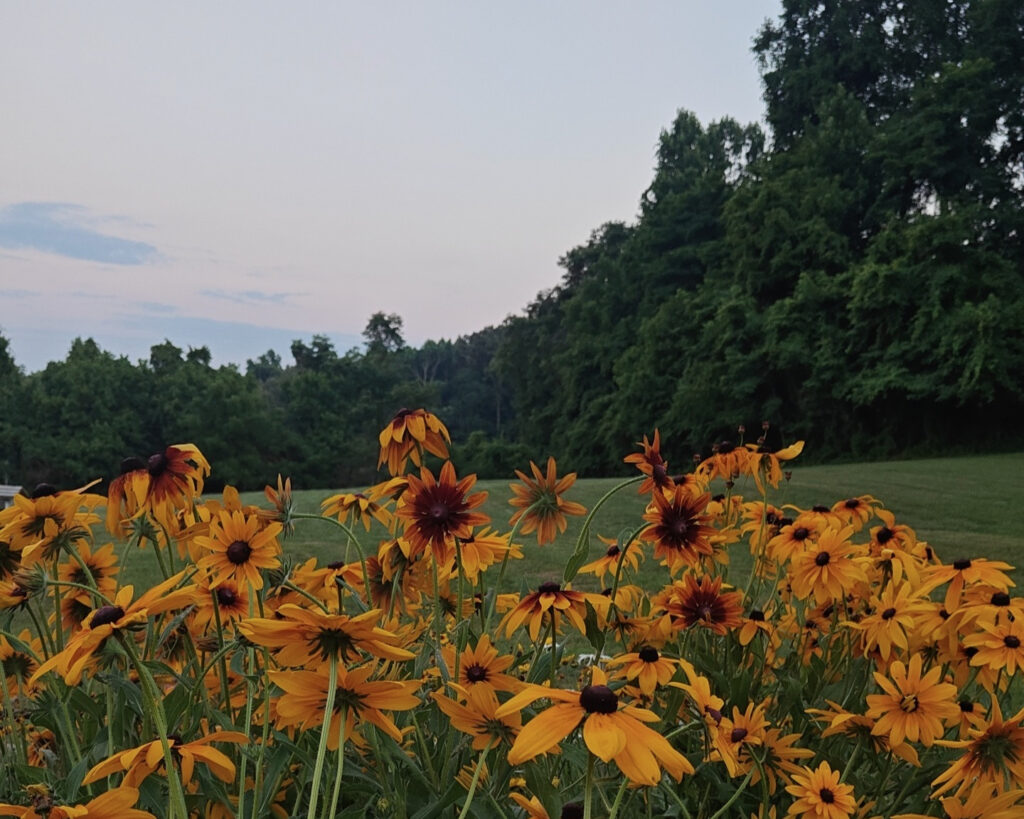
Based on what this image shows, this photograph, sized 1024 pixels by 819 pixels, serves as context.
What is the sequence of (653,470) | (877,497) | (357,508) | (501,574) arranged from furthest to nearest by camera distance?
(877,497)
(357,508)
(653,470)
(501,574)

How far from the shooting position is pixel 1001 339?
533 inches

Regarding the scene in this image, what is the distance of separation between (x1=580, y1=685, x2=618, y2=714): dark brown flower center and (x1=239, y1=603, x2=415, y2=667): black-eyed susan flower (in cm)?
16

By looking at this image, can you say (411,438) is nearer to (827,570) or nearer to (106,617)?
(106,617)

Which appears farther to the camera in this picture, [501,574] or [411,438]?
[411,438]

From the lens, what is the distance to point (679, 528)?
1141 mm

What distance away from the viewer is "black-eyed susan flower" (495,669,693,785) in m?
0.57

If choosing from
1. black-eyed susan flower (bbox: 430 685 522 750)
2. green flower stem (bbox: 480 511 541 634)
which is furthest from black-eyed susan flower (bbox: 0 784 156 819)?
green flower stem (bbox: 480 511 541 634)

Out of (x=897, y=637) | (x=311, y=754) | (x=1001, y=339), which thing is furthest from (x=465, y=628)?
(x=1001, y=339)

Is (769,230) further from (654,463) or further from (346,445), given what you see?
(654,463)

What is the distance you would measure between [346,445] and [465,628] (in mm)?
24976

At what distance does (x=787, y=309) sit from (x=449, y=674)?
16430mm

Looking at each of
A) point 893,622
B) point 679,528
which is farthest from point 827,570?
point 679,528

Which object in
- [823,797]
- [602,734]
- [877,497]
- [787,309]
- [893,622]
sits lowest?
[877,497]

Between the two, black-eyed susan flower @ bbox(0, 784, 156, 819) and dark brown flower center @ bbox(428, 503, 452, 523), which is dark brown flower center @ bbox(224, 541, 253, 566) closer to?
dark brown flower center @ bbox(428, 503, 452, 523)
